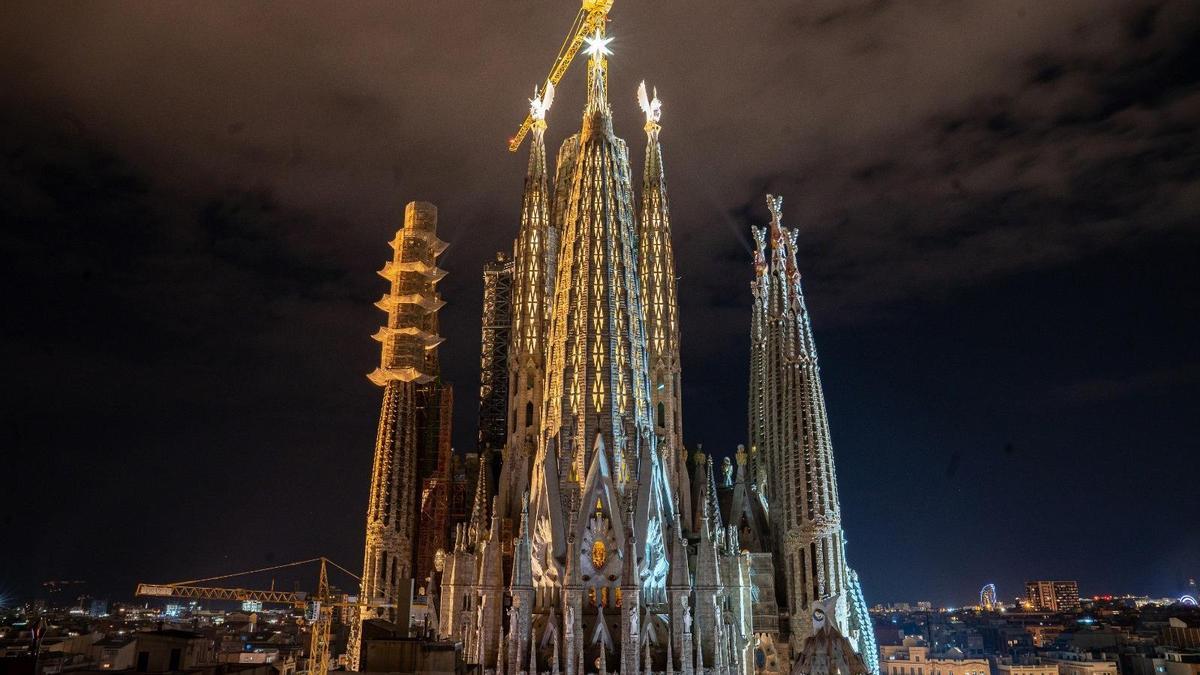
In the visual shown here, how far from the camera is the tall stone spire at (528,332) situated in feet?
189

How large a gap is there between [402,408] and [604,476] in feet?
60.3

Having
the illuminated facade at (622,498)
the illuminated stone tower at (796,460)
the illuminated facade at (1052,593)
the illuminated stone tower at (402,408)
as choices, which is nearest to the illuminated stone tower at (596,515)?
the illuminated facade at (622,498)

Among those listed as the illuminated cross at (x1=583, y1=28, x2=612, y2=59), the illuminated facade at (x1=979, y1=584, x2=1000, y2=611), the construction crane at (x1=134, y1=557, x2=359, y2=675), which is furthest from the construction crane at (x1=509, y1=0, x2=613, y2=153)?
the illuminated facade at (x1=979, y1=584, x2=1000, y2=611)

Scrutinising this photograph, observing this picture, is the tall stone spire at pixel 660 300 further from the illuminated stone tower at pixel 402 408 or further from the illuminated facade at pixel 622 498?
Answer: the illuminated stone tower at pixel 402 408

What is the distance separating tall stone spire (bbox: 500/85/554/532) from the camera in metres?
57.5

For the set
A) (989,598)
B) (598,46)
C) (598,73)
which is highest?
(598,46)

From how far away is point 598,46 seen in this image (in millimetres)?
60750

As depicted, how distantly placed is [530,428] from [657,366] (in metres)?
9.95

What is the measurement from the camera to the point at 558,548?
47.2 meters

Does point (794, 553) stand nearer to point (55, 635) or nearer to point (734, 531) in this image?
point (734, 531)

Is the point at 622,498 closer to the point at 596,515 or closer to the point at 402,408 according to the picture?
the point at 596,515

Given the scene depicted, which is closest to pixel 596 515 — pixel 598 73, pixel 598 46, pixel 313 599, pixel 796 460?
pixel 796 460

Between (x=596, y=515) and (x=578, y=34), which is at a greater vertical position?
(x=578, y=34)

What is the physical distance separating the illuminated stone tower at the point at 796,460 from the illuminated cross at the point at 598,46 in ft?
53.0
